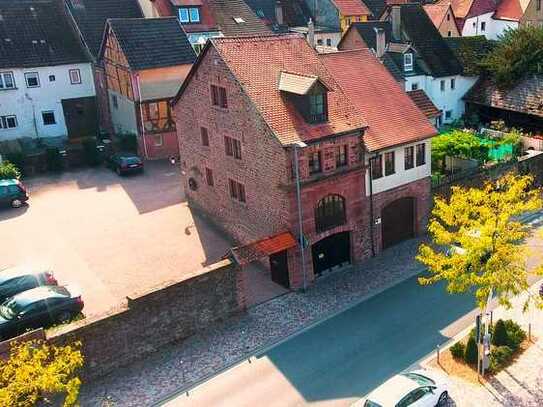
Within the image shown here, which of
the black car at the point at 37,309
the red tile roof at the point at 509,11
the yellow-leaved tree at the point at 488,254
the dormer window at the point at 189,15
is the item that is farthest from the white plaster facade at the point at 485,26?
the black car at the point at 37,309

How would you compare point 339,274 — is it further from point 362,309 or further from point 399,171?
point 399,171

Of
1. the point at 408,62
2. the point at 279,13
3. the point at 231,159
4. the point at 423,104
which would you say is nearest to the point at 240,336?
the point at 231,159

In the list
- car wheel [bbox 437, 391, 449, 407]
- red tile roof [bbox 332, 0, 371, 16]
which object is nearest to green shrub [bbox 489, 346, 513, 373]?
car wheel [bbox 437, 391, 449, 407]

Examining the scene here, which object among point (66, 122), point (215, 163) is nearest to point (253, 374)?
point (215, 163)

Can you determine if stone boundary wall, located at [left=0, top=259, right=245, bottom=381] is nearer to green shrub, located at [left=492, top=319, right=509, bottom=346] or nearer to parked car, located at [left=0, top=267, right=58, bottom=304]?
parked car, located at [left=0, top=267, right=58, bottom=304]

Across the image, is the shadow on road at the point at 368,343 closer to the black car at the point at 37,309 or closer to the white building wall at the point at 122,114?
the black car at the point at 37,309

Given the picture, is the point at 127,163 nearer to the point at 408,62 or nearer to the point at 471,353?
the point at 408,62
